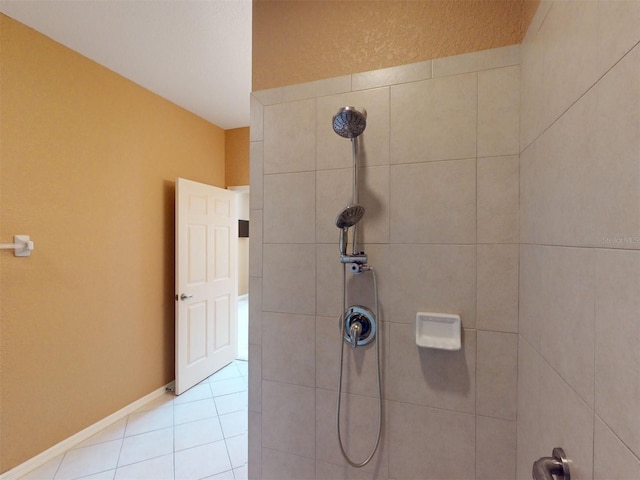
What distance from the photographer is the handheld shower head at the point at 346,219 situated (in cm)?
102

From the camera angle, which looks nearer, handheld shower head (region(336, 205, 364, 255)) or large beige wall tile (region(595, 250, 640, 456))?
large beige wall tile (region(595, 250, 640, 456))

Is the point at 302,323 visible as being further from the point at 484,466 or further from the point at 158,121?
the point at 158,121

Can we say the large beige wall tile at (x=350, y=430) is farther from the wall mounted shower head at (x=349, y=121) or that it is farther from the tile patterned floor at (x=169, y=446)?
the wall mounted shower head at (x=349, y=121)

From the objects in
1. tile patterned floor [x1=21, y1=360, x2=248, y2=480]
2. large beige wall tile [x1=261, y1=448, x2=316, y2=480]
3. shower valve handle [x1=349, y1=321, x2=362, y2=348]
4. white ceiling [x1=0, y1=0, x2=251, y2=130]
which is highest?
white ceiling [x1=0, y1=0, x2=251, y2=130]

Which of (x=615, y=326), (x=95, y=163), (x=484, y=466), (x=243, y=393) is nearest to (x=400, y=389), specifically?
(x=484, y=466)

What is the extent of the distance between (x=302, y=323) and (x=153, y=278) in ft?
6.25

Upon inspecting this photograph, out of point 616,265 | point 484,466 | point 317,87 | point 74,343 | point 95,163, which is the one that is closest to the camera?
point 616,265

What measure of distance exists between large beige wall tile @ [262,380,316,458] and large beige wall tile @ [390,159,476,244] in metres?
0.80

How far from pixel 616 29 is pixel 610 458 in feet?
2.35

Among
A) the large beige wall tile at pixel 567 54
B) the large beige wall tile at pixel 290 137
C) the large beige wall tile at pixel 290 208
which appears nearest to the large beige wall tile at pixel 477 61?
the large beige wall tile at pixel 567 54

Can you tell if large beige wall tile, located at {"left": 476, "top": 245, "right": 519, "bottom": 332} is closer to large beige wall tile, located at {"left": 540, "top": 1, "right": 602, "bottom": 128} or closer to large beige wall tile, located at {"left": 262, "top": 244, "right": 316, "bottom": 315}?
large beige wall tile, located at {"left": 540, "top": 1, "right": 602, "bottom": 128}

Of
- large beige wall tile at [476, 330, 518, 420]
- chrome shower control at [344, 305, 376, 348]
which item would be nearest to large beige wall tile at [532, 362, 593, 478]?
large beige wall tile at [476, 330, 518, 420]

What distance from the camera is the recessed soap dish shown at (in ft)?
3.33

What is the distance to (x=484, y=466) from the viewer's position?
3.32 ft
